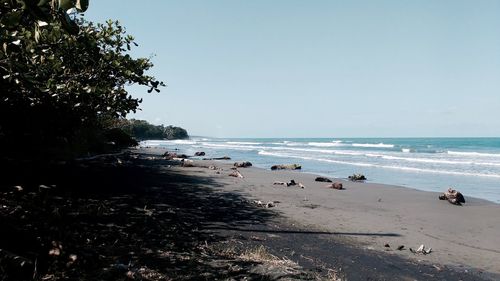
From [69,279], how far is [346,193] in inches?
637

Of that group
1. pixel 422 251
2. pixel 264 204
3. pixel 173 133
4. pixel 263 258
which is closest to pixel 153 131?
A: pixel 173 133

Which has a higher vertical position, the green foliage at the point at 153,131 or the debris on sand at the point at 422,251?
the green foliage at the point at 153,131

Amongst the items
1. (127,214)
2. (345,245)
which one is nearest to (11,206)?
(127,214)

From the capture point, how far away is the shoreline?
9.63 meters

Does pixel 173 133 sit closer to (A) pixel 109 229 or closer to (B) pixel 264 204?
(B) pixel 264 204

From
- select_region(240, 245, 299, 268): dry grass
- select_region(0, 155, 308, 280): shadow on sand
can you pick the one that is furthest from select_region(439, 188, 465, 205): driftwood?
select_region(240, 245, 299, 268): dry grass

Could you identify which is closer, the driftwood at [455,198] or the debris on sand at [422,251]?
the debris on sand at [422,251]

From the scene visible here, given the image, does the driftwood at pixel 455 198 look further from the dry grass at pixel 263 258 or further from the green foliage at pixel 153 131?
the green foliage at pixel 153 131

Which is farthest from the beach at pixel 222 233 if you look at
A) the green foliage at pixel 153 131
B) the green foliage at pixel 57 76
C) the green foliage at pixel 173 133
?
the green foliage at pixel 173 133

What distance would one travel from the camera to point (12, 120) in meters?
12.2

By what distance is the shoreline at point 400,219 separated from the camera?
379 inches

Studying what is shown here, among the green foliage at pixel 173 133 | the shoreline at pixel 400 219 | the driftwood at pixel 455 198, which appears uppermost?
the green foliage at pixel 173 133

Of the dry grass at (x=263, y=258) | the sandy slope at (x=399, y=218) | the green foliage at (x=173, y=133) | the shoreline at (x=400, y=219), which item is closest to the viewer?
the dry grass at (x=263, y=258)

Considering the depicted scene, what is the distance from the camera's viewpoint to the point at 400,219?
13.9m
